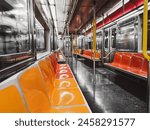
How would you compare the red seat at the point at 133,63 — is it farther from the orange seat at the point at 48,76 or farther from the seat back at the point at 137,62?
the orange seat at the point at 48,76

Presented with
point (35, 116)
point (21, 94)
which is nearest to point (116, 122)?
point (35, 116)

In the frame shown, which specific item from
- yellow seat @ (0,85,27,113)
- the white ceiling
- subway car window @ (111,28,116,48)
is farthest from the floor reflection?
the white ceiling

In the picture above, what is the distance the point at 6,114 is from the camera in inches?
35.6

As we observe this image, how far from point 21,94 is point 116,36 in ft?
19.3

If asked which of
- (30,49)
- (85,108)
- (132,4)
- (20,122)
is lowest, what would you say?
(85,108)

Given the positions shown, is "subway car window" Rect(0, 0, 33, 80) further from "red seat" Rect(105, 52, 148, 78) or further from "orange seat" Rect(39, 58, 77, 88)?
"red seat" Rect(105, 52, 148, 78)

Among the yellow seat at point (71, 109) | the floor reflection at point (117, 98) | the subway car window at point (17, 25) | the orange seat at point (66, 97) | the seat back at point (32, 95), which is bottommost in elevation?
the floor reflection at point (117, 98)

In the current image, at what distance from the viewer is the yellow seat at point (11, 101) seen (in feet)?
2.84

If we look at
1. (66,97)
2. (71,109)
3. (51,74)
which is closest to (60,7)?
(51,74)

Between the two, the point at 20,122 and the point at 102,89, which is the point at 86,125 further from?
the point at 102,89

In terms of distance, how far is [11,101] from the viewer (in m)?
0.93

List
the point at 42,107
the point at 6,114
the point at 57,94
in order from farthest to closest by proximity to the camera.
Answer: the point at 57,94
the point at 42,107
the point at 6,114

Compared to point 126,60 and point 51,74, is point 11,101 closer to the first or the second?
point 51,74

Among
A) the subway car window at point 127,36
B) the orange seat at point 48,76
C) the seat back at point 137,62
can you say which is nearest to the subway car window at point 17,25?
the orange seat at point 48,76
